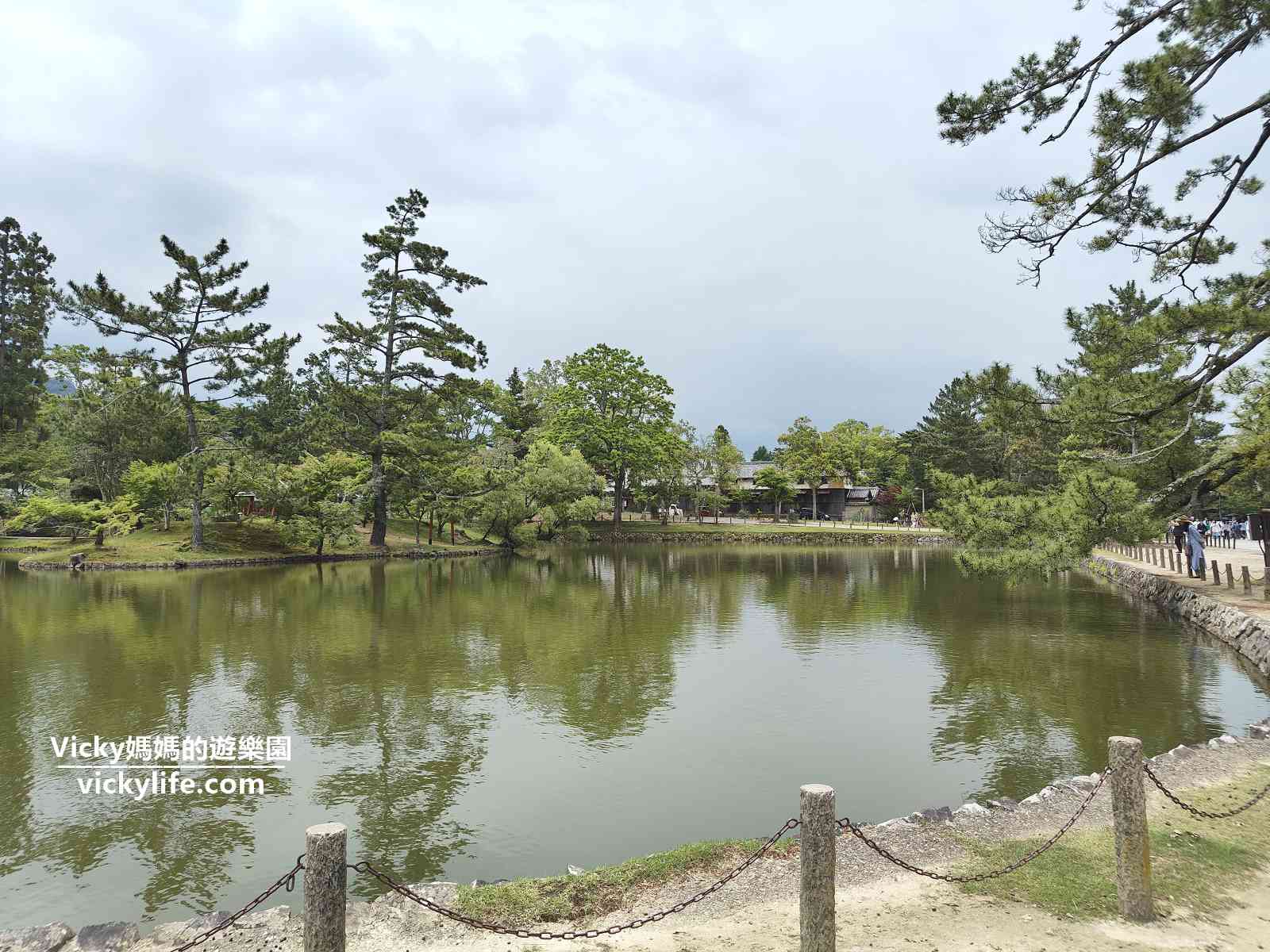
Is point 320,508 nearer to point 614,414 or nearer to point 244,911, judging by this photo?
point 614,414

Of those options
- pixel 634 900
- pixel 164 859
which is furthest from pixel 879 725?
pixel 164 859

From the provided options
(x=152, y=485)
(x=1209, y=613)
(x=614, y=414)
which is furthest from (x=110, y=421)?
(x=1209, y=613)

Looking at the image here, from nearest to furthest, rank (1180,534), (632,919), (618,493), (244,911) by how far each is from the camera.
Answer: (244,911) < (632,919) < (1180,534) < (618,493)

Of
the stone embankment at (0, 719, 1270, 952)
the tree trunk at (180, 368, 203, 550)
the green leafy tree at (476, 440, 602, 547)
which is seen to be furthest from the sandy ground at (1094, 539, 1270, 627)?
the tree trunk at (180, 368, 203, 550)

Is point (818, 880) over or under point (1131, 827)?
under

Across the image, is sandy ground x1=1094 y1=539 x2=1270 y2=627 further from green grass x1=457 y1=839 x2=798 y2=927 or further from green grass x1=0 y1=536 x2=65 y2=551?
green grass x1=0 y1=536 x2=65 y2=551

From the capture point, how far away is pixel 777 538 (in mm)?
45344

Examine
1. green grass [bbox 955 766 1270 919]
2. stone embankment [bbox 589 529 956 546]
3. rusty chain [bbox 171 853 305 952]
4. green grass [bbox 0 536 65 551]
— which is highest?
stone embankment [bbox 589 529 956 546]

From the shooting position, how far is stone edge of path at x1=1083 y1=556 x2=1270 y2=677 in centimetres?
1216

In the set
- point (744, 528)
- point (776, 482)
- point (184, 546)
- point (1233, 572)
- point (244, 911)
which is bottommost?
point (244, 911)

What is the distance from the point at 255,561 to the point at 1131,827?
99.1ft

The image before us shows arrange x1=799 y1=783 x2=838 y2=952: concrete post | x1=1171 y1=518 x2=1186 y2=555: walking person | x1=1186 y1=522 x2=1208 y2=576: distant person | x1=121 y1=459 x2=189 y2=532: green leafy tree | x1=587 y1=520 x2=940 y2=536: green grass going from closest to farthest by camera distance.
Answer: x1=799 y1=783 x2=838 y2=952: concrete post < x1=1186 y1=522 x2=1208 y2=576: distant person < x1=1171 y1=518 x2=1186 y2=555: walking person < x1=121 y1=459 x2=189 y2=532: green leafy tree < x1=587 y1=520 x2=940 y2=536: green grass

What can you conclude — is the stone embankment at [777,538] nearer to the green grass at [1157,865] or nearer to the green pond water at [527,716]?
the green pond water at [527,716]

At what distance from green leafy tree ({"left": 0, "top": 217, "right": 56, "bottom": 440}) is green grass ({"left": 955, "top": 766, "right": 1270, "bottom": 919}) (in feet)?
143
